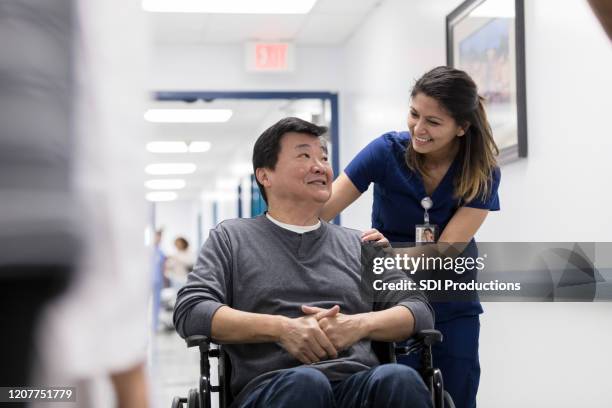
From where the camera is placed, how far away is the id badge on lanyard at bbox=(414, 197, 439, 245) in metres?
2.21

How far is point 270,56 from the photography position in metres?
6.03

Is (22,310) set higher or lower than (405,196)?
lower

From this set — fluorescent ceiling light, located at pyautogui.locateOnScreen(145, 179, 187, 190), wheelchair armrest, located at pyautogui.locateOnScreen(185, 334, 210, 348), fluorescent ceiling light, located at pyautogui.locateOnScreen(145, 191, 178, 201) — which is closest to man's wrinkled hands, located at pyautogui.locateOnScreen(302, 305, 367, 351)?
wheelchair armrest, located at pyautogui.locateOnScreen(185, 334, 210, 348)

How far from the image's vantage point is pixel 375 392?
66.1 inches

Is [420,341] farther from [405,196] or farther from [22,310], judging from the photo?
[22,310]

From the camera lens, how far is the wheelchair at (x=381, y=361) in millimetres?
1770

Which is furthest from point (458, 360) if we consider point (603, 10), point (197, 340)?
point (603, 10)

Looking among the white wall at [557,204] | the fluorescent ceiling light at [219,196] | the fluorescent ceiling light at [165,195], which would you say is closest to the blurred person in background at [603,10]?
the white wall at [557,204]

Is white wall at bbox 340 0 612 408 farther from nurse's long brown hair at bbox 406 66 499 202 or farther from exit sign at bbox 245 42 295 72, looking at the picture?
exit sign at bbox 245 42 295 72

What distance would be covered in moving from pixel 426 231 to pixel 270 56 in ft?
13.3

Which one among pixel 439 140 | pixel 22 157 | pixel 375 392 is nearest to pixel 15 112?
pixel 22 157

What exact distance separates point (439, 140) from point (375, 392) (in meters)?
0.82

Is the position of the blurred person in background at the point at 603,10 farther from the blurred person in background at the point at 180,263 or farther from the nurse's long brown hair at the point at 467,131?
the blurred person in background at the point at 180,263

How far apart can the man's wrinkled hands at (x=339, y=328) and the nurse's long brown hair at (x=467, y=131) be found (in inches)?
22.2
